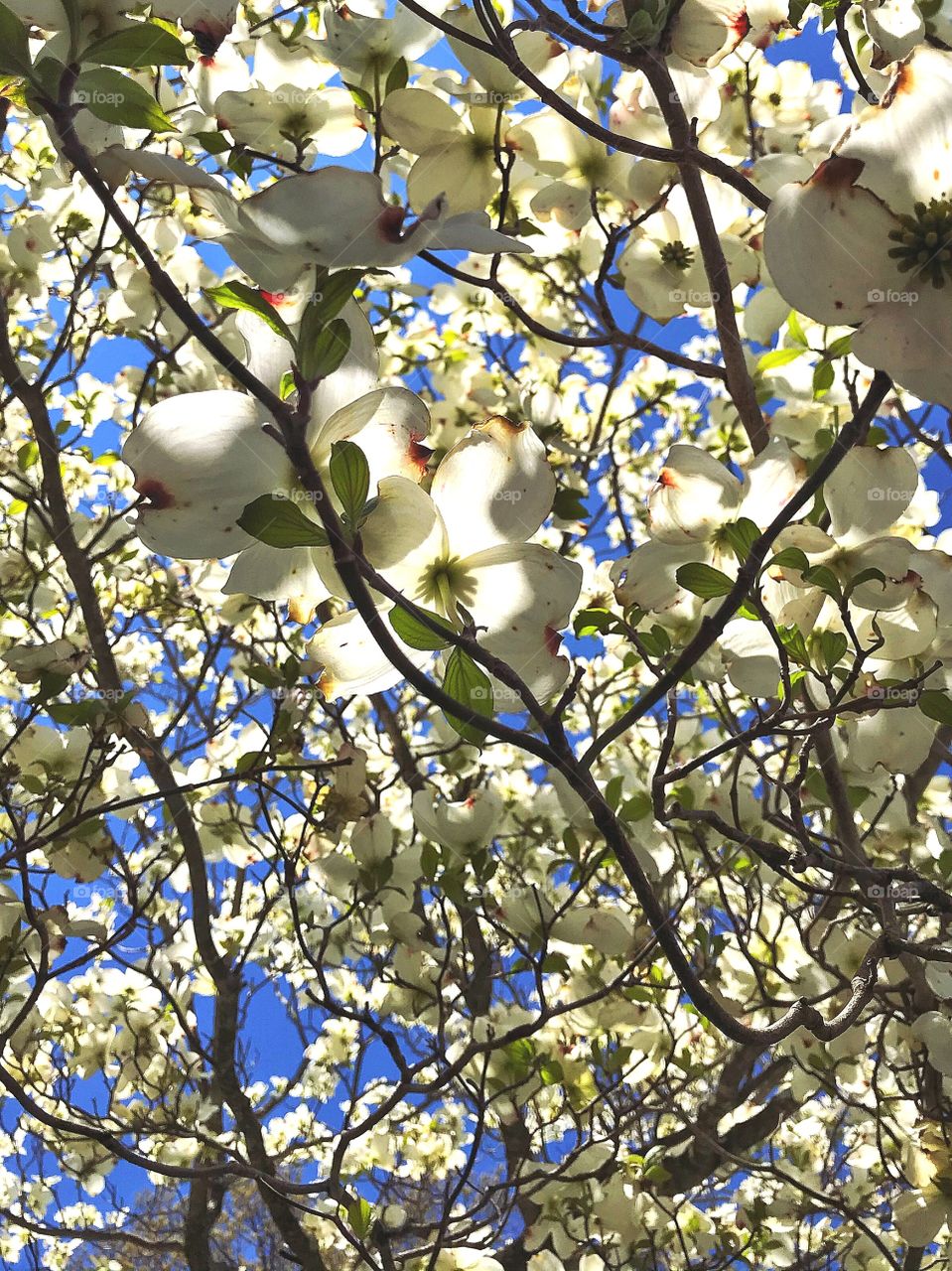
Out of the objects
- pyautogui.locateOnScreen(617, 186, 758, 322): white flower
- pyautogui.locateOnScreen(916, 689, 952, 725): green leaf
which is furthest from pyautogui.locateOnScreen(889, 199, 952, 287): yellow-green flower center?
pyautogui.locateOnScreen(617, 186, 758, 322): white flower

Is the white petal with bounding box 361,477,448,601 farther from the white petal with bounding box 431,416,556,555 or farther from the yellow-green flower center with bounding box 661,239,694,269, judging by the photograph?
the yellow-green flower center with bounding box 661,239,694,269

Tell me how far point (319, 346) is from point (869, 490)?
1.42 ft

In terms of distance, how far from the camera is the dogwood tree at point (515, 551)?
0.42 m

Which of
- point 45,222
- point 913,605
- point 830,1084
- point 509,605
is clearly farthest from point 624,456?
point 509,605

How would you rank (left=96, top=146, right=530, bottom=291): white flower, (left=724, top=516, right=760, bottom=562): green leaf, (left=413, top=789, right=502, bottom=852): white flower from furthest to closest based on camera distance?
(left=413, top=789, right=502, bottom=852): white flower
(left=724, top=516, right=760, bottom=562): green leaf
(left=96, top=146, right=530, bottom=291): white flower

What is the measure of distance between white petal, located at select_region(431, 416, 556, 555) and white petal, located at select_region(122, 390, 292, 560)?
0.10 meters

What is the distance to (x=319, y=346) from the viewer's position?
0.38m

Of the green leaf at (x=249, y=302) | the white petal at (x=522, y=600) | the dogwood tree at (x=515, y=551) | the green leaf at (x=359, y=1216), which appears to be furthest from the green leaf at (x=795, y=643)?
the green leaf at (x=359, y=1216)

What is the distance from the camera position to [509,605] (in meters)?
0.52

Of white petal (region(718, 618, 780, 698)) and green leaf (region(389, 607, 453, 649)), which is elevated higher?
white petal (region(718, 618, 780, 698))

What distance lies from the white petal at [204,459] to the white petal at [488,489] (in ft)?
0.32

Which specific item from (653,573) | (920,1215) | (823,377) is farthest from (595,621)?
(920,1215)

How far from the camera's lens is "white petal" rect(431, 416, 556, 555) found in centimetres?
50

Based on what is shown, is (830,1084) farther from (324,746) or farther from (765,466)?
(324,746)
